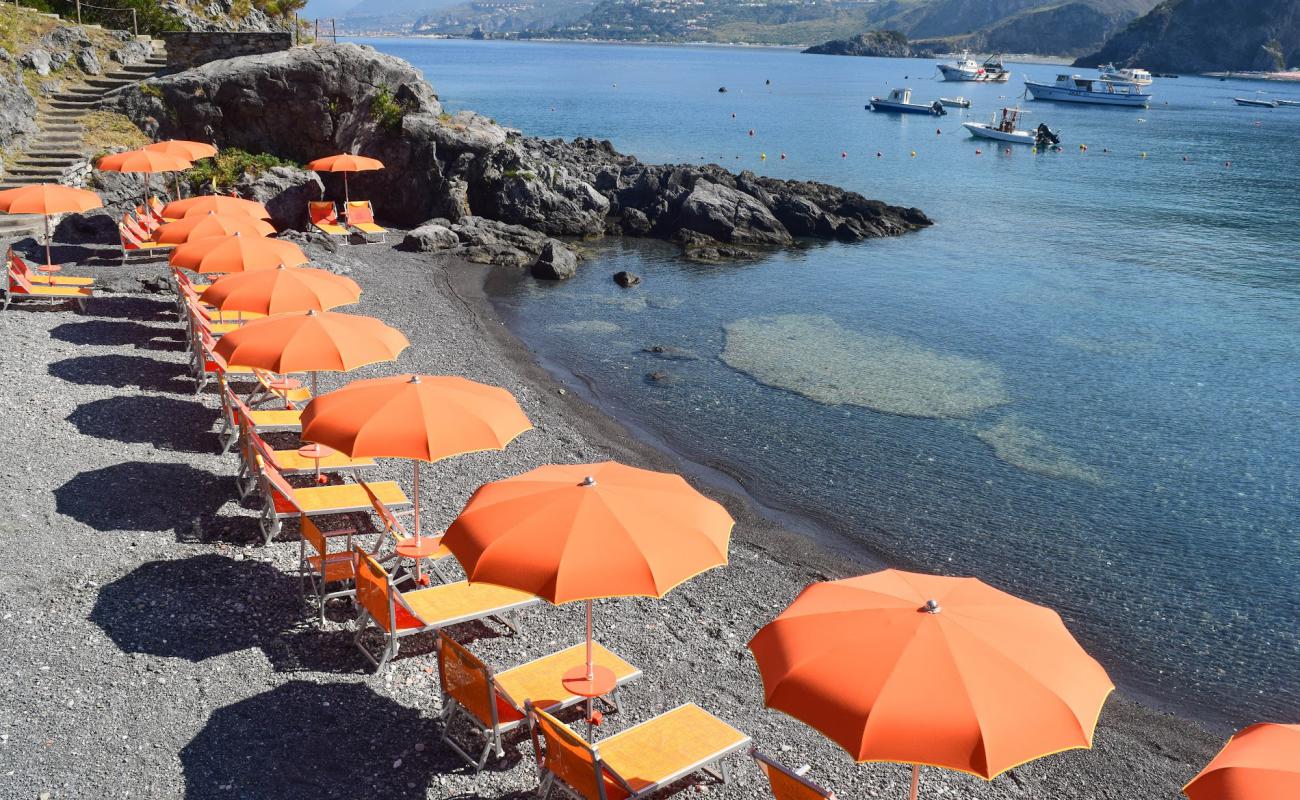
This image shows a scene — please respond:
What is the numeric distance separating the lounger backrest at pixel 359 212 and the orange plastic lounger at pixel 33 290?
10744 mm

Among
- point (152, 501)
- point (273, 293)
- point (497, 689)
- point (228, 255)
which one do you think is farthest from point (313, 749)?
point (228, 255)

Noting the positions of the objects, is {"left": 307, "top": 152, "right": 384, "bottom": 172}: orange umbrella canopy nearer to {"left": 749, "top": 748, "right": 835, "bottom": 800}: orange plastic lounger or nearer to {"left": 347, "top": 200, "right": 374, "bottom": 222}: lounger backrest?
{"left": 347, "top": 200, "right": 374, "bottom": 222}: lounger backrest

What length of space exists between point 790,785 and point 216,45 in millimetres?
31271

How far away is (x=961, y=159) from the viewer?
6706 cm

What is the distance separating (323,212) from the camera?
26875 millimetres

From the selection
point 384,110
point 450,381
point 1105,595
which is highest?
point 384,110

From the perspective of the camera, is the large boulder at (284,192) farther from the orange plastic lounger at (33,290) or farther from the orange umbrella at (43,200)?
the orange plastic lounger at (33,290)

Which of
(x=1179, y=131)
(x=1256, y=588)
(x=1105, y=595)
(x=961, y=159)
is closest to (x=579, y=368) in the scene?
(x=1105, y=595)

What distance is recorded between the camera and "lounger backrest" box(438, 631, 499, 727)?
274 inches

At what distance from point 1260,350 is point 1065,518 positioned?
1455 cm

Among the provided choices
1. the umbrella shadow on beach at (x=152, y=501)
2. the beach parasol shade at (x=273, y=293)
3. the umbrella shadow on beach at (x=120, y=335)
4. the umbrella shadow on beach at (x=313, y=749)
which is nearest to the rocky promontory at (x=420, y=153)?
the umbrella shadow on beach at (x=120, y=335)

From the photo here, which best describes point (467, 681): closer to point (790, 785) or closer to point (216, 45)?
point (790, 785)

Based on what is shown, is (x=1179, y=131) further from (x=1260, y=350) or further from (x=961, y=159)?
(x=1260, y=350)

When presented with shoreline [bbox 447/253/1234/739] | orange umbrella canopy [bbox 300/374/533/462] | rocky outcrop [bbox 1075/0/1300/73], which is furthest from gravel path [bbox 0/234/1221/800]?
rocky outcrop [bbox 1075/0/1300/73]
